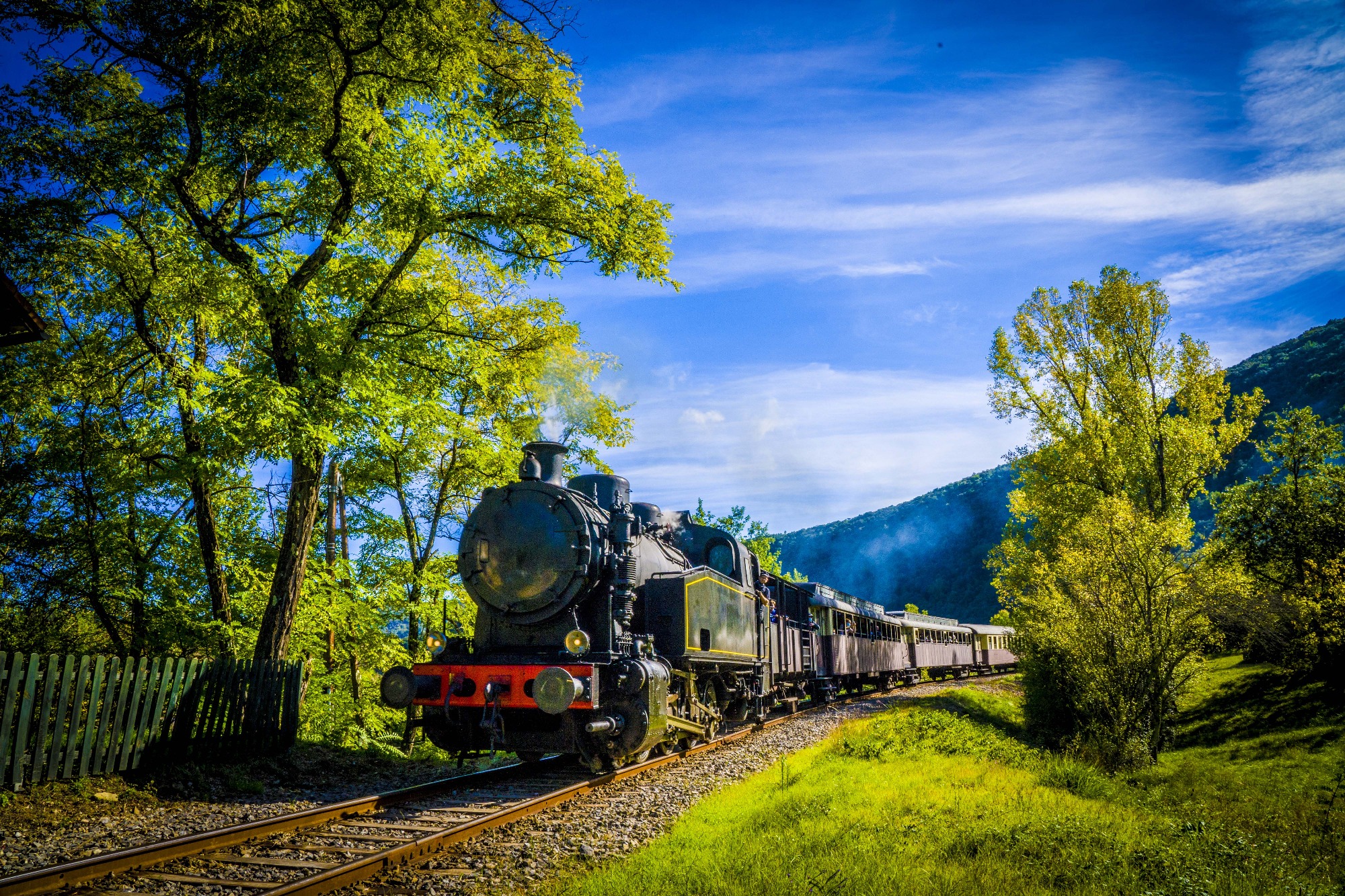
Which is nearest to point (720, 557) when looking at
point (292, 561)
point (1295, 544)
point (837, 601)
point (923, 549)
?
point (292, 561)

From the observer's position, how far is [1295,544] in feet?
67.5

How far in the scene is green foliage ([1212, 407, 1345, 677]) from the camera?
52.5 ft

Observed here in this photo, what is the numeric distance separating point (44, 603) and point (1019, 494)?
22797mm

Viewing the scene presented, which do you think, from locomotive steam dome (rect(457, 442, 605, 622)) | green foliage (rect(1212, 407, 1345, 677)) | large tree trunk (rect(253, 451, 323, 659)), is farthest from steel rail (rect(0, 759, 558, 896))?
green foliage (rect(1212, 407, 1345, 677))

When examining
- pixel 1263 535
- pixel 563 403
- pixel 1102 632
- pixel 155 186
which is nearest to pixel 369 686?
pixel 563 403

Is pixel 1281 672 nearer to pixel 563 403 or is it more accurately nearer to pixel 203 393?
pixel 563 403

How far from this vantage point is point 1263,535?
21828mm

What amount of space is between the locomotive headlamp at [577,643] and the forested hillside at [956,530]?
210 feet

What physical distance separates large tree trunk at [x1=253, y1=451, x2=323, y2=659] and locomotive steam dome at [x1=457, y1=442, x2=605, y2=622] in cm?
270

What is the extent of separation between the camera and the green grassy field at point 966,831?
15.2ft

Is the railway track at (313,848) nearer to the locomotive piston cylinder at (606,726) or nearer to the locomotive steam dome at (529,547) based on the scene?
the locomotive piston cylinder at (606,726)

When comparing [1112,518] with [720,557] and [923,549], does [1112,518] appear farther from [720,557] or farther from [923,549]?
[923,549]

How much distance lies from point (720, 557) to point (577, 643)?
4.65m

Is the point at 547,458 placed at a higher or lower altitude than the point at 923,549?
lower
